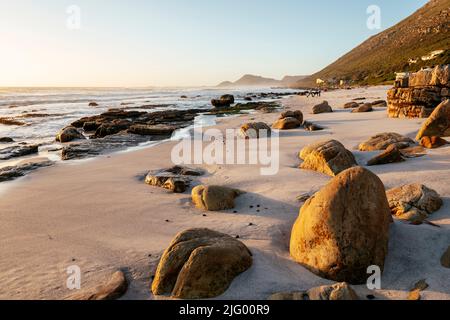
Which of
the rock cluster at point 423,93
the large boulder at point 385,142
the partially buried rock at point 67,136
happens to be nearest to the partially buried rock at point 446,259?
the large boulder at point 385,142

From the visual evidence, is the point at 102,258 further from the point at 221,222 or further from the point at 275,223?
the point at 275,223

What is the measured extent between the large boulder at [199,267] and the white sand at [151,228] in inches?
6.8

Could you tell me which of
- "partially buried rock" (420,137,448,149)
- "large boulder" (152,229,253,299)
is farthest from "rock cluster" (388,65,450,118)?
"large boulder" (152,229,253,299)

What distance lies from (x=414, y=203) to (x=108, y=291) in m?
5.08

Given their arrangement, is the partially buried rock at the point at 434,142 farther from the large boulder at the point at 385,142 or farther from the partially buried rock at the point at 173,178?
the partially buried rock at the point at 173,178

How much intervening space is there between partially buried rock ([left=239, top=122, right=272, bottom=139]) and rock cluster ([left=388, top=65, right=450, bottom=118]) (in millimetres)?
6943

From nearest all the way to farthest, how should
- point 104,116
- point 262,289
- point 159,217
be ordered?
point 262,289 < point 159,217 < point 104,116

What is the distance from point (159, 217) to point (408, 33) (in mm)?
130041

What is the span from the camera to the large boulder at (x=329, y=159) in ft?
27.5

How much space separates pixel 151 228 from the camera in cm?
607

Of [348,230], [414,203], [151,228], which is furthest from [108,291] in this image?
[414,203]

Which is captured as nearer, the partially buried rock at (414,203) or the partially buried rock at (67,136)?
the partially buried rock at (414,203)
